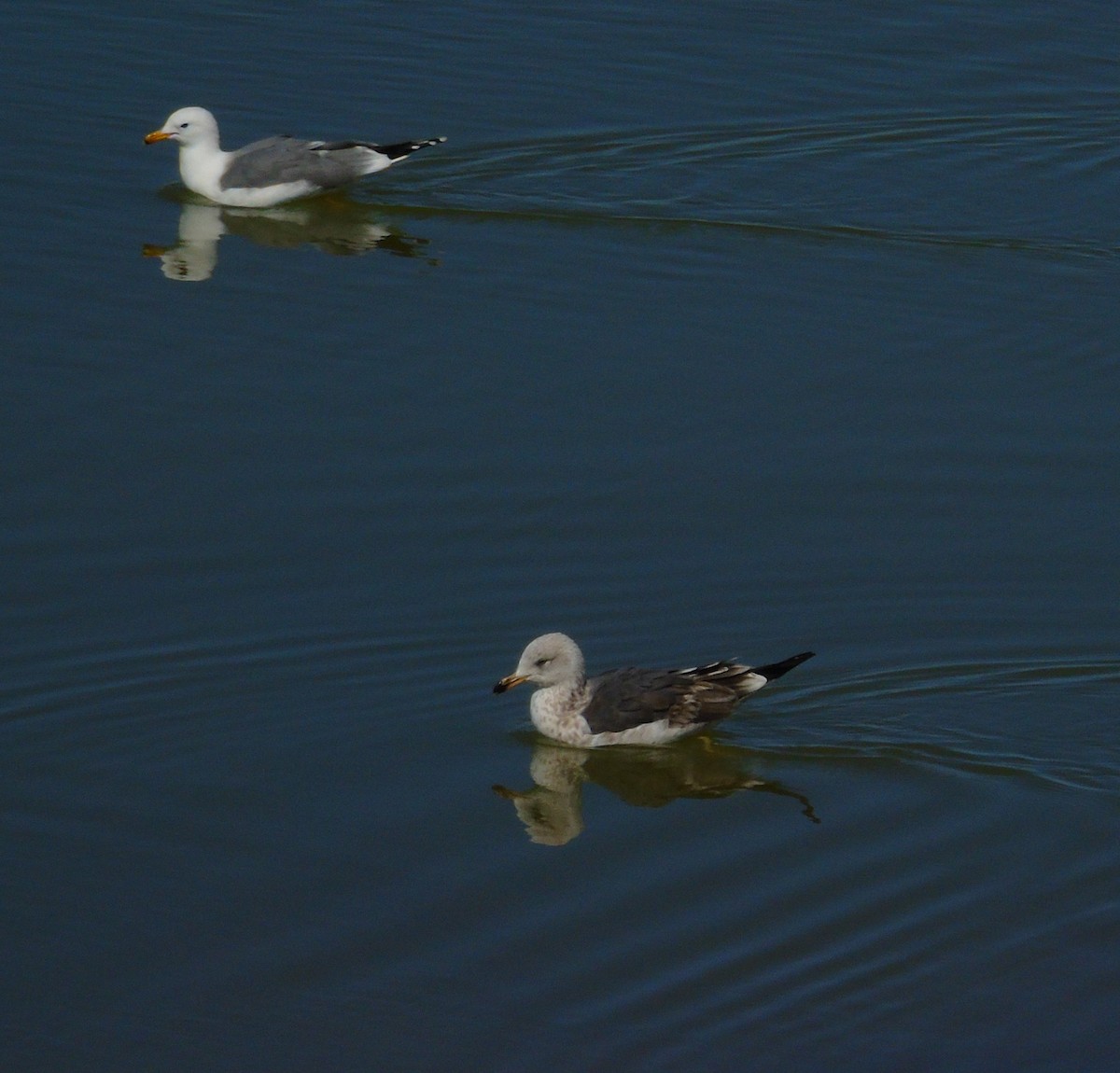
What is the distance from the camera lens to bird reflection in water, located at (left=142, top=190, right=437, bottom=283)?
16.6 m

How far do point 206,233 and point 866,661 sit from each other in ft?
27.7

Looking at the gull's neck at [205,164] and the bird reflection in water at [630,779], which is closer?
the bird reflection in water at [630,779]

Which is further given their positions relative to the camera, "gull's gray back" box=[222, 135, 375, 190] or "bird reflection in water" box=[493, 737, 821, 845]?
"gull's gray back" box=[222, 135, 375, 190]

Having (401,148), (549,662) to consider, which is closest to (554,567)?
(549,662)

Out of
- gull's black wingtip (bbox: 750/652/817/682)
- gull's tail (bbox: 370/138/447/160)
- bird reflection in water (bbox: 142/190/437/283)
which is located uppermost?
gull's tail (bbox: 370/138/447/160)

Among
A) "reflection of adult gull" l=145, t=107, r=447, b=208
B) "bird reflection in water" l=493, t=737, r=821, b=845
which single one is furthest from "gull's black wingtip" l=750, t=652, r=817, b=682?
"reflection of adult gull" l=145, t=107, r=447, b=208

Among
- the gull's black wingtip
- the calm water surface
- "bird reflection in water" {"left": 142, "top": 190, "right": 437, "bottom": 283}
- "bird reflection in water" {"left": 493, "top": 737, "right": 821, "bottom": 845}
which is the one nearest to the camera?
the calm water surface

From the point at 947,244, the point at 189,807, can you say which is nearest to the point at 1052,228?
the point at 947,244

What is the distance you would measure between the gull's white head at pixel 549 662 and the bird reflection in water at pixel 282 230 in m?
6.73

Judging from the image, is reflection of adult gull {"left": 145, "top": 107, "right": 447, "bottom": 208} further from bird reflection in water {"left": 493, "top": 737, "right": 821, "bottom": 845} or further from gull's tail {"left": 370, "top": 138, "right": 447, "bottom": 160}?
bird reflection in water {"left": 493, "top": 737, "right": 821, "bottom": 845}

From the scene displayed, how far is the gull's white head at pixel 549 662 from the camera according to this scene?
10.4m

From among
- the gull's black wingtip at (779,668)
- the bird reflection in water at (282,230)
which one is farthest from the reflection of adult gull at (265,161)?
the gull's black wingtip at (779,668)

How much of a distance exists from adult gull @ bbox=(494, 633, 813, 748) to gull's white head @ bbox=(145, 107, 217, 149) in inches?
338

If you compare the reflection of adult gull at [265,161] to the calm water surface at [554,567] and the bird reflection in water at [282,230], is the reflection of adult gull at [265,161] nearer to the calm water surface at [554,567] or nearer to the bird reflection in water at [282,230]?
the bird reflection in water at [282,230]
